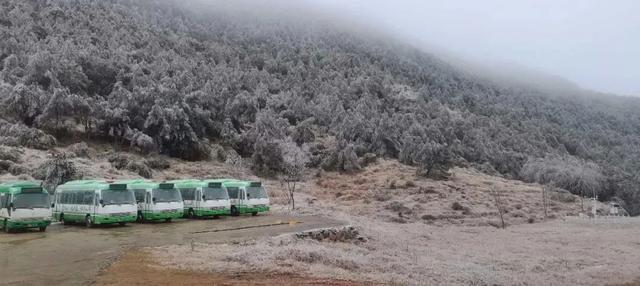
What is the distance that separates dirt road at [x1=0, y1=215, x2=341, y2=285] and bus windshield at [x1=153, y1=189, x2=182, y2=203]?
1396mm

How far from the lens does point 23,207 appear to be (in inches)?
1088

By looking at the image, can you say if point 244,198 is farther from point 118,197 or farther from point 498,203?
point 498,203

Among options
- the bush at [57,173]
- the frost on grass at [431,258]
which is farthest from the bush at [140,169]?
the frost on grass at [431,258]

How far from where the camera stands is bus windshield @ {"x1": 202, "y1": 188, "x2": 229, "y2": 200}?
123 feet

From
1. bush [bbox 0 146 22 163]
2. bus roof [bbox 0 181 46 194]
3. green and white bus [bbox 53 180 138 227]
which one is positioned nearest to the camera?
bus roof [bbox 0 181 46 194]

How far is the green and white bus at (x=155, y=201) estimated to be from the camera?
33.6 m

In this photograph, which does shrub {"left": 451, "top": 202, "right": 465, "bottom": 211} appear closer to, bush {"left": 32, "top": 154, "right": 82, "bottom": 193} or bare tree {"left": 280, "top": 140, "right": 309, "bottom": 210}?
bare tree {"left": 280, "top": 140, "right": 309, "bottom": 210}

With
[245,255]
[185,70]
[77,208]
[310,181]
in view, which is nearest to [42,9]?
[185,70]

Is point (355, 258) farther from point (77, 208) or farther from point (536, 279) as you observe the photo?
point (77, 208)

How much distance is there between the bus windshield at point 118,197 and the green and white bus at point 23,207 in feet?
9.95

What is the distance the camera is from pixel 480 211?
55.2 m

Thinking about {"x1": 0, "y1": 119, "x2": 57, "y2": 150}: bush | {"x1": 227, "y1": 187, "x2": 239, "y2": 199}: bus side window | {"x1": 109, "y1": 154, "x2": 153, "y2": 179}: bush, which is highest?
{"x1": 0, "y1": 119, "x2": 57, "y2": 150}: bush

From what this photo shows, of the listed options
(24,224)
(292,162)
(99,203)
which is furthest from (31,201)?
(292,162)

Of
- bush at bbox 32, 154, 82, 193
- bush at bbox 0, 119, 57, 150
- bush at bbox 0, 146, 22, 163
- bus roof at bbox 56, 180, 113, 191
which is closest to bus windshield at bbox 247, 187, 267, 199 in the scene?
bus roof at bbox 56, 180, 113, 191
